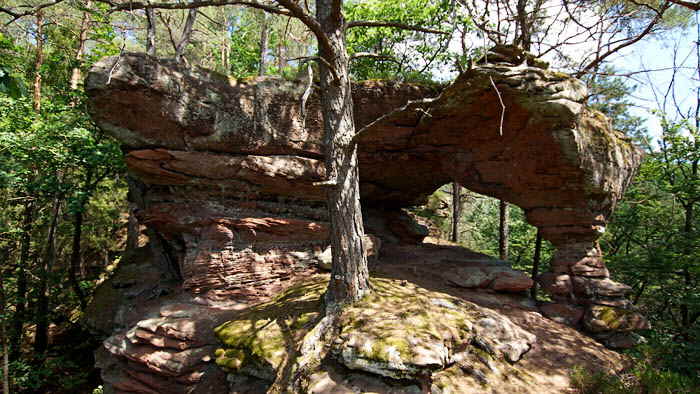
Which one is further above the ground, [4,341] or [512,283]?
[512,283]

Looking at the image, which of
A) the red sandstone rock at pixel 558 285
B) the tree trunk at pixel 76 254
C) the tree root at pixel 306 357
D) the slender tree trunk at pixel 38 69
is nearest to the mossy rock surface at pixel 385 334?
the tree root at pixel 306 357

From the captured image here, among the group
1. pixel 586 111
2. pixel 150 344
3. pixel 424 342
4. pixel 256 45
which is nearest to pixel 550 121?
pixel 586 111

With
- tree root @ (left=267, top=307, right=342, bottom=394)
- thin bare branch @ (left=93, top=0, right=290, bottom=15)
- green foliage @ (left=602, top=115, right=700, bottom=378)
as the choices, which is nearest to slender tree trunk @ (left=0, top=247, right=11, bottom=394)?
tree root @ (left=267, top=307, right=342, bottom=394)

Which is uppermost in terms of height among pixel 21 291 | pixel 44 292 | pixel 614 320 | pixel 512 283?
pixel 512 283

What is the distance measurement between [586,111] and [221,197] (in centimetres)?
856

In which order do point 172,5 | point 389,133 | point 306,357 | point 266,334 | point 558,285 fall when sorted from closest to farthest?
point 172,5
point 306,357
point 266,334
point 558,285
point 389,133

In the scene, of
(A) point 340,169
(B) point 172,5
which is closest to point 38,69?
(B) point 172,5

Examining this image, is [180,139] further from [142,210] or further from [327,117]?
[327,117]

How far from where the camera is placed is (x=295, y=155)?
25.4 ft

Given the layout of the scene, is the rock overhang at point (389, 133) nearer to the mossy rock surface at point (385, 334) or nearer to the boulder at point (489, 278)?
the boulder at point (489, 278)

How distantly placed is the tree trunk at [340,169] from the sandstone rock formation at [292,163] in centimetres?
164

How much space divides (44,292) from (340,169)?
11.4m

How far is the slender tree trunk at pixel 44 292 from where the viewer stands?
399 inches

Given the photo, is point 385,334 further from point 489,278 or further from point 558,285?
point 558,285
